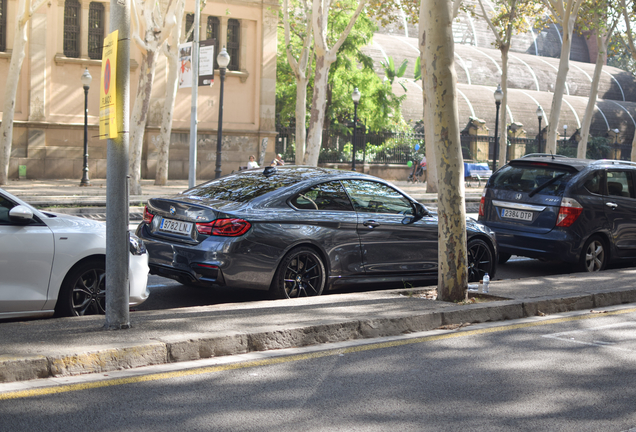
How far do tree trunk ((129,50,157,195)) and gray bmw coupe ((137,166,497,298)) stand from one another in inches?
622

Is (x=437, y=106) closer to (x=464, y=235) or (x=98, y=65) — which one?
(x=464, y=235)

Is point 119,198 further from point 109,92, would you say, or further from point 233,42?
point 233,42

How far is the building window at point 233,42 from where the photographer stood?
117 feet

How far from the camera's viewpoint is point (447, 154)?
26.7ft

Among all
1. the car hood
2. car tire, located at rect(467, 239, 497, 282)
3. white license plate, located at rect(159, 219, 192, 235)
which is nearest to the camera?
the car hood

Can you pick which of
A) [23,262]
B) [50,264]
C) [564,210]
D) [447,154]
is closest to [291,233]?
[447,154]

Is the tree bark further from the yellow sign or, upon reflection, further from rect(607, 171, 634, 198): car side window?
the yellow sign

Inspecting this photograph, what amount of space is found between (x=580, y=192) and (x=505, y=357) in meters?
5.42

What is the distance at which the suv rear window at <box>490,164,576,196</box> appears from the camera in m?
11.1

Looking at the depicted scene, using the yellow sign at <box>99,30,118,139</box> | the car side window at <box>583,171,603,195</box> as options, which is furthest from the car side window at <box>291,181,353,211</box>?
the car side window at <box>583,171,603,195</box>

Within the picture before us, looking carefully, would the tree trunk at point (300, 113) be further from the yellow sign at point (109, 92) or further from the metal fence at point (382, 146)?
the yellow sign at point (109, 92)

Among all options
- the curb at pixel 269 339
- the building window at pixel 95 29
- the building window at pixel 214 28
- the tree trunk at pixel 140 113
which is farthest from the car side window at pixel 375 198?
the building window at pixel 214 28

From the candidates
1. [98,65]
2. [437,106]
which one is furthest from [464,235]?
[98,65]

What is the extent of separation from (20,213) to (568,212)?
742 centimetres
